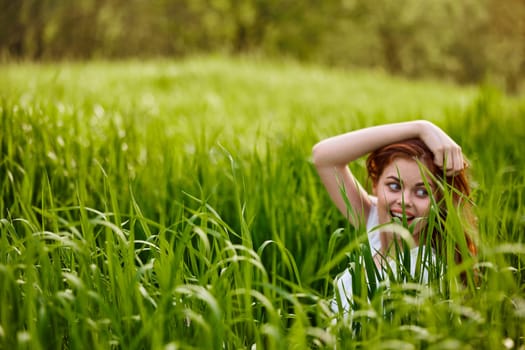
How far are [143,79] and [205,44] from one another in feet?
50.1

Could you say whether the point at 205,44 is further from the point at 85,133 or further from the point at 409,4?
the point at 85,133

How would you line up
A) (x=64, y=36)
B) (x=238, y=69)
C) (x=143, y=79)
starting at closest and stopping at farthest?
(x=143, y=79) < (x=238, y=69) < (x=64, y=36)

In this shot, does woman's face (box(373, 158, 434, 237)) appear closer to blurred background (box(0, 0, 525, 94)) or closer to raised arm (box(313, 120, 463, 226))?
raised arm (box(313, 120, 463, 226))

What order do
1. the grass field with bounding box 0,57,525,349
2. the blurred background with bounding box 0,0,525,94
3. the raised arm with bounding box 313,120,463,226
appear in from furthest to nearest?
the blurred background with bounding box 0,0,525,94, the raised arm with bounding box 313,120,463,226, the grass field with bounding box 0,57,525,349

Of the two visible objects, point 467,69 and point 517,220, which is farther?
point 467,69

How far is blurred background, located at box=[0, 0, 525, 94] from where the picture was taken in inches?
819

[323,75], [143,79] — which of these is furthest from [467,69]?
[143,79]

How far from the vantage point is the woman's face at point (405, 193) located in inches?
80.9

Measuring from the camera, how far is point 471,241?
6.80 ft

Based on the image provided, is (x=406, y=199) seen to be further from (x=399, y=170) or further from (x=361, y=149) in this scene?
(x=361, y=149)

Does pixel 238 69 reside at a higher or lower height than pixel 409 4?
lower

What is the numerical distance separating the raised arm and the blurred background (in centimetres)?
1726

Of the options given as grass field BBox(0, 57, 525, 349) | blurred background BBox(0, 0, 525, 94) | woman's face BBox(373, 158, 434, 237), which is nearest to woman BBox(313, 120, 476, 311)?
woman's face BBox(373, 158, 434, 237)

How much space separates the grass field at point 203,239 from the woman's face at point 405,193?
7.4 inches
